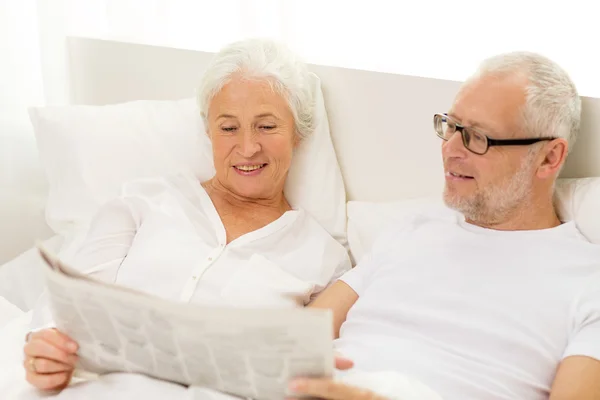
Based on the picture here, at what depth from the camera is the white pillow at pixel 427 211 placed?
1456 millimetres

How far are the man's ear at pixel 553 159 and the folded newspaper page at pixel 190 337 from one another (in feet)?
2.03

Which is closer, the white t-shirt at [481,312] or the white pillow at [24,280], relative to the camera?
the white t-shirt at [481,312]

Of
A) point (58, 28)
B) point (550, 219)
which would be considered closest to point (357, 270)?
point (550, 219)

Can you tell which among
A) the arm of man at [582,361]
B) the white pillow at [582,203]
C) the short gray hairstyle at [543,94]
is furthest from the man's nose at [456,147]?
the arm of man at [582,361]

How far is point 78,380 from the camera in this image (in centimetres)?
135

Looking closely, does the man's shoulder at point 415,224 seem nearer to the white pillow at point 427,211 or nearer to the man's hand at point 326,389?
the white pillow at point 427,211

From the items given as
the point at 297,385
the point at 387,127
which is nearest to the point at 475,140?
the point at 387,127

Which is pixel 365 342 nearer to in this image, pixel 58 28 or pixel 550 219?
pixel 550 219

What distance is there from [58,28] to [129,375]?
1637 millimetres

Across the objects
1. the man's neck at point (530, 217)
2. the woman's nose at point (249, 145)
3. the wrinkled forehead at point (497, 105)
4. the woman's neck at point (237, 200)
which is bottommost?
the woman's neck at point (237, 200)

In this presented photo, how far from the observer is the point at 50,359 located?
1.28 metres

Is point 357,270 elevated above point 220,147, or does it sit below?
below

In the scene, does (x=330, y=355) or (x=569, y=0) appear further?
(x=569, y=0)

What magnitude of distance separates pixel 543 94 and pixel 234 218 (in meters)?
0.73
